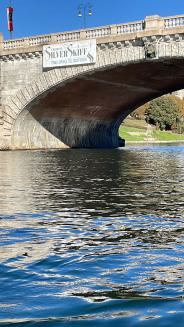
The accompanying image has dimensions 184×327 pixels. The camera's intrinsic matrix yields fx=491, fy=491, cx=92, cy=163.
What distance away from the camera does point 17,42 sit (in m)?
47.3

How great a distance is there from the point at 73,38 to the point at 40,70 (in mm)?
4344

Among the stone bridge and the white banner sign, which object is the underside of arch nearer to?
the stone bridge

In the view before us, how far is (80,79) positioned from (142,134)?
62511 mm

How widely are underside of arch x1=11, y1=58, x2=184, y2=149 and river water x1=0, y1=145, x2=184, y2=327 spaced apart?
30.8 meters

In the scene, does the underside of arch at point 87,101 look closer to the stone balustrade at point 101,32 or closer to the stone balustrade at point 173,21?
the stone balustrade at point 173,21

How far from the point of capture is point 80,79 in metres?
44.7

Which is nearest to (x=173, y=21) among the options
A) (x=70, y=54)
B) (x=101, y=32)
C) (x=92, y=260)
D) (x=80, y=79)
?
(x=101, y=32)

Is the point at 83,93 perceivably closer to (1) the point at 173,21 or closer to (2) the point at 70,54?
(2) the point at 70,54

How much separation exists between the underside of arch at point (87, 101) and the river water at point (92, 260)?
101 feet

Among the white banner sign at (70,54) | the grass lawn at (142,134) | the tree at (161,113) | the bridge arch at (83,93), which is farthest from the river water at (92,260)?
the tree at (161,113)

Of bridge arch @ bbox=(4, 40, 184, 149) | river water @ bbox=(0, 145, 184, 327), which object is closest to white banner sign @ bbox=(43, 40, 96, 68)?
bridge arch @ bbox=(4, 40, 184, 149)

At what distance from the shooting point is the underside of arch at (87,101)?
44.5 metres

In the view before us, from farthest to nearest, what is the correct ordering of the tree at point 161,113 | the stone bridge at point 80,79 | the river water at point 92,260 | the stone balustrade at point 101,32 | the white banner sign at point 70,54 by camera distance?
1. the tree at point 161,113
2. the white banner sign at point 70,54
3. the stone bridge at point 80,79
4. the stone balustrade at point 101,32
5. the river water at point 92,260

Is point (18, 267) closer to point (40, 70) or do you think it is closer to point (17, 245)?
point (17, 245)
